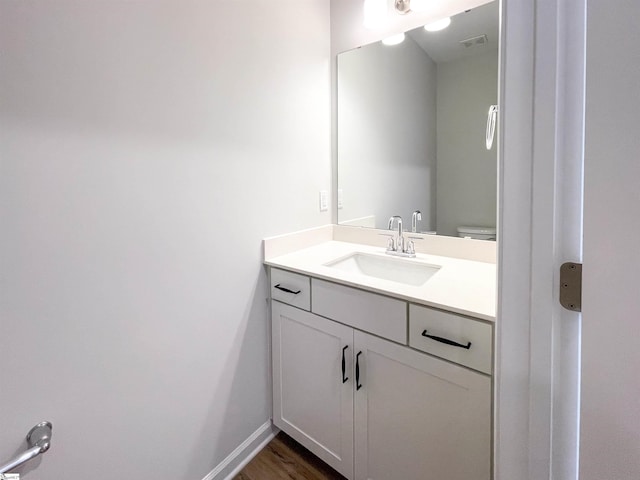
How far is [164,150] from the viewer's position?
44.2 inches

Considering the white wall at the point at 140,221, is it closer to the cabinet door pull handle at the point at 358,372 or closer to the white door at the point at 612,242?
the cabinet door pull handle at the point at 358,372

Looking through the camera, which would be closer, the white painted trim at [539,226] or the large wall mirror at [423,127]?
the white painted trim at [539,226]

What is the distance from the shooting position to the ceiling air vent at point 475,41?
1.39 metres

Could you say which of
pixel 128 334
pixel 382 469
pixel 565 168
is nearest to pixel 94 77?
pixel 128 334

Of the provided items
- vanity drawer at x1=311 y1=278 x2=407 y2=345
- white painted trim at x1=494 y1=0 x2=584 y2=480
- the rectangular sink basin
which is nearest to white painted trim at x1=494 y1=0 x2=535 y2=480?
white painted trim at x1=494 y1=0 x2=584 y2=480

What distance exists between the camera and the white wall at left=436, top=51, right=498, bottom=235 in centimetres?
143

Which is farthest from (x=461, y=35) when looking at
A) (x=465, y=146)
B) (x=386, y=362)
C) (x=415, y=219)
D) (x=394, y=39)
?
(x=386, y=362)

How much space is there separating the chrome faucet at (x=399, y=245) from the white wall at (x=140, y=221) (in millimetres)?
596

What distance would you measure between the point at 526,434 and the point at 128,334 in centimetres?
112

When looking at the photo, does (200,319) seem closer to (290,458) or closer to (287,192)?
(287,192)

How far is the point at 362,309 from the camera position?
1206 millimetres

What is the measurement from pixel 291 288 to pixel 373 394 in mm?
551

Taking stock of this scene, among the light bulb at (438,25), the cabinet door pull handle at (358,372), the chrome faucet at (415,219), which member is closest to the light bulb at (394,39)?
the light bulb at (438,25)

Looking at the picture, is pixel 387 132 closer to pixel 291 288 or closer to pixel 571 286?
pixel 291 288
